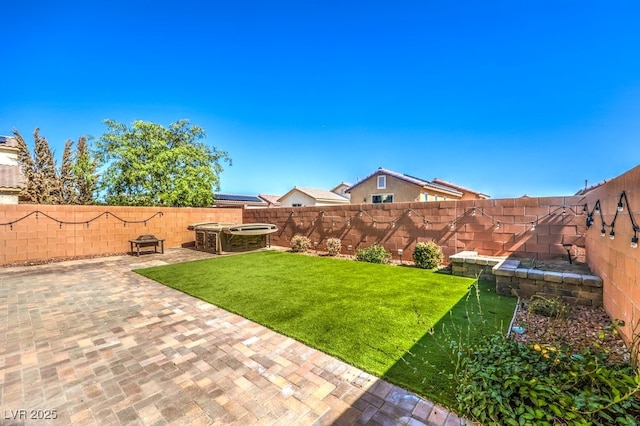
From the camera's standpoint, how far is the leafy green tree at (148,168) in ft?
47.0

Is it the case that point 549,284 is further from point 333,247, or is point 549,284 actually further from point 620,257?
point 333,247

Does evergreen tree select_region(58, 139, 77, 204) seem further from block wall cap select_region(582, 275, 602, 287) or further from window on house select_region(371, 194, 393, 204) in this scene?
block wall cap select_region(582, 275, 602, 287)

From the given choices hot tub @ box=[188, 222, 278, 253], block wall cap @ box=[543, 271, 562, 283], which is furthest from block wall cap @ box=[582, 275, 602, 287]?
hot tub @ box=[188, 222, 278, 253]

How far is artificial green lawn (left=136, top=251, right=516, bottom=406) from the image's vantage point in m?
2.64

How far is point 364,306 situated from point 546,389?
2691 mm

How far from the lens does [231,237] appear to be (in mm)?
9898

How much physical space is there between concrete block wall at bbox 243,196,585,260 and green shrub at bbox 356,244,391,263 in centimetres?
38

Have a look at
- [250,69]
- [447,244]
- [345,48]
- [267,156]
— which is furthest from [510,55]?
[267,156]

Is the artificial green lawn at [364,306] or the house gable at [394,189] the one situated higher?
the house gable at [394,189]

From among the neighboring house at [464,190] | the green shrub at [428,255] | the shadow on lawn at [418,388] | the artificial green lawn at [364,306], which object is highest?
the neighboring house at [464,190]

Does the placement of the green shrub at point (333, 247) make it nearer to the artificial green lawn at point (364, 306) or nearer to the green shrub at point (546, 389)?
the artificial green lawn at point (364, 306)

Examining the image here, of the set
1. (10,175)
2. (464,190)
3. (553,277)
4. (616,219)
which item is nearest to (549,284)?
(553,277)

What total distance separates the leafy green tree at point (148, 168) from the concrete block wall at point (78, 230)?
431cm

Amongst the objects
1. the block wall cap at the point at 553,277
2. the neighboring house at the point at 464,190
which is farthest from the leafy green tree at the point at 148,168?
the neighboring house at the point at 464,190
